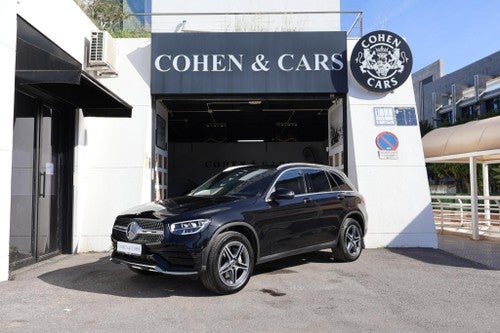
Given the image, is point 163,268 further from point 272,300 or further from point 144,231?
point 272,300

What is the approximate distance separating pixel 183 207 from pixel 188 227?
43 centimetres

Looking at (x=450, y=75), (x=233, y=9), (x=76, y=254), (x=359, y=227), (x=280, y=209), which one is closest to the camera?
(x=280, y=209)

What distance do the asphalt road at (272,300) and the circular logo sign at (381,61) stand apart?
13.3ft

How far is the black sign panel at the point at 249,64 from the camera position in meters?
9.85

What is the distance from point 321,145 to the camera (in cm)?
2039

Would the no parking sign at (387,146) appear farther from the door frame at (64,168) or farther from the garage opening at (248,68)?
the door frame at (64,168)

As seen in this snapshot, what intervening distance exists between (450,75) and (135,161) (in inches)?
1637

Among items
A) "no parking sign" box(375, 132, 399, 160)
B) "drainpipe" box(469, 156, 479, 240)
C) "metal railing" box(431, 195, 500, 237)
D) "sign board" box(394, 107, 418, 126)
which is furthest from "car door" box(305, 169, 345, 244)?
"metal railing" box(431, 195, 500, 237)

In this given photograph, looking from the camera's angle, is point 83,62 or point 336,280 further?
point 83,62

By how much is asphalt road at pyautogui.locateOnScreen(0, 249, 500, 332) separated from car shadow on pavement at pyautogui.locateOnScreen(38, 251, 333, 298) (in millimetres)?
14

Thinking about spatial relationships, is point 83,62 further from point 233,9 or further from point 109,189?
point 233,9

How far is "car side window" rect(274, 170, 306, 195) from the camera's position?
6.85 m

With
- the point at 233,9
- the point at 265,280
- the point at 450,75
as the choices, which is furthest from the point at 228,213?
the point at 450,75

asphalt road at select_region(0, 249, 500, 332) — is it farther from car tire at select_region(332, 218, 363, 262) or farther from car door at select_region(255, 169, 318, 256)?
car door at select_region(255, 169, 318, 256)
